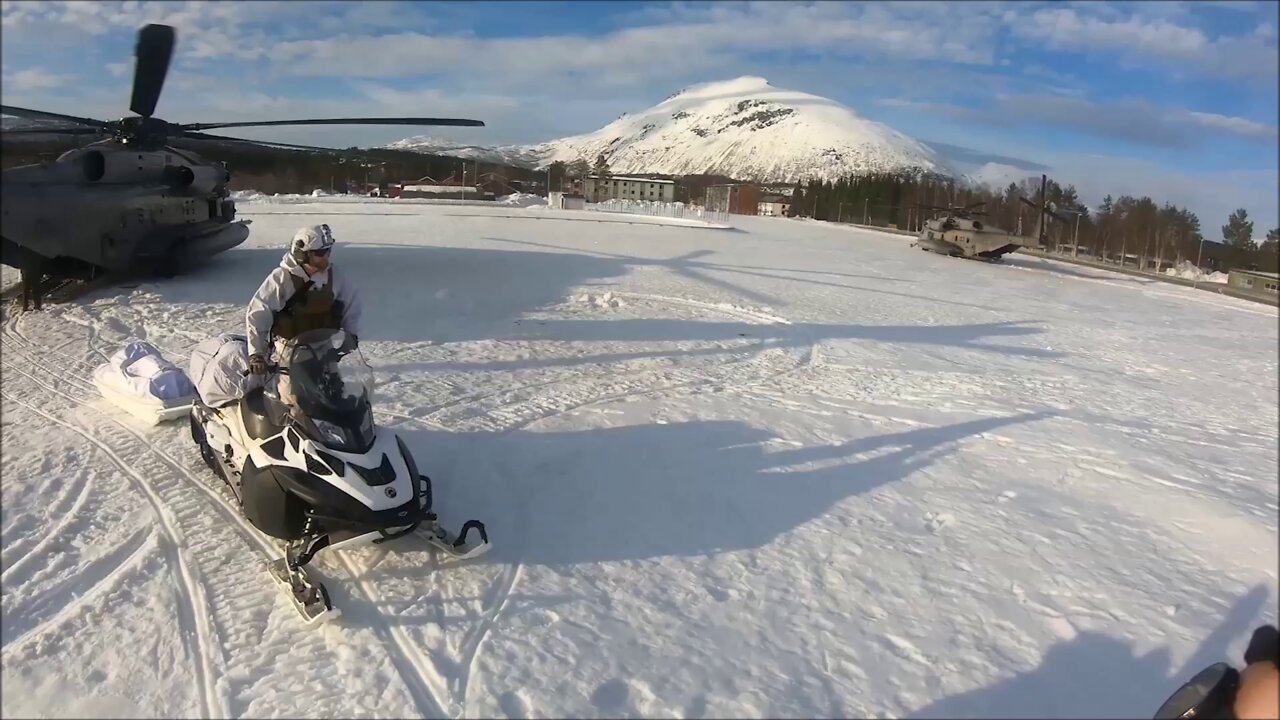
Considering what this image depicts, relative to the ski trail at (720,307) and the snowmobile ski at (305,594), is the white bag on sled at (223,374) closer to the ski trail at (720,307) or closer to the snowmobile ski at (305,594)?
the snowmobile ski at (305,594)

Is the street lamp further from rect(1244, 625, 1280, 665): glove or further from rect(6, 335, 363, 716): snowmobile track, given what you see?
rect(6, 335, 363, 716): snowmobile track

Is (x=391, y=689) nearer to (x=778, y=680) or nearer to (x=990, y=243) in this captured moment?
(x=778, y=680)

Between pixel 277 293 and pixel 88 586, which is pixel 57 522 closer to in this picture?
pixel 88 586

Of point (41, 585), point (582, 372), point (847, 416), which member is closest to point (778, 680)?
point (41, 585)

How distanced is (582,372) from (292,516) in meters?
4.85

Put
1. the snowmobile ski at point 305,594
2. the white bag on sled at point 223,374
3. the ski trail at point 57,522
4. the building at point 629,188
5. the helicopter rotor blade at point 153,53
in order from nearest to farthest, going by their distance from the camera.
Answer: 1. the helicopter rotor blade at point 153,53
2. the snowmobile ski at point 305,594
3. the ski trail at point 57,522
4. the white bag on sled at point 223,374
5. the building at point 629,188

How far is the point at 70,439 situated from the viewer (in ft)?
19.0

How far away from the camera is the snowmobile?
3.91 metres

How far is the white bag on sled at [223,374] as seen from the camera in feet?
15.3

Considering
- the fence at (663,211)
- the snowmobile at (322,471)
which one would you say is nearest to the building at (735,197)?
the fence at (663,211)

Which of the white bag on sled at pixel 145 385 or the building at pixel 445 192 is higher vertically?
the building at pixel 445 192

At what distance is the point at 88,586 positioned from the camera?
3871 millimetres

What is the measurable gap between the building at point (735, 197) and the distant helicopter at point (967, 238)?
82.7 ft

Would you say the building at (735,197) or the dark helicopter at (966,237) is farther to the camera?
the building at (735,197)
